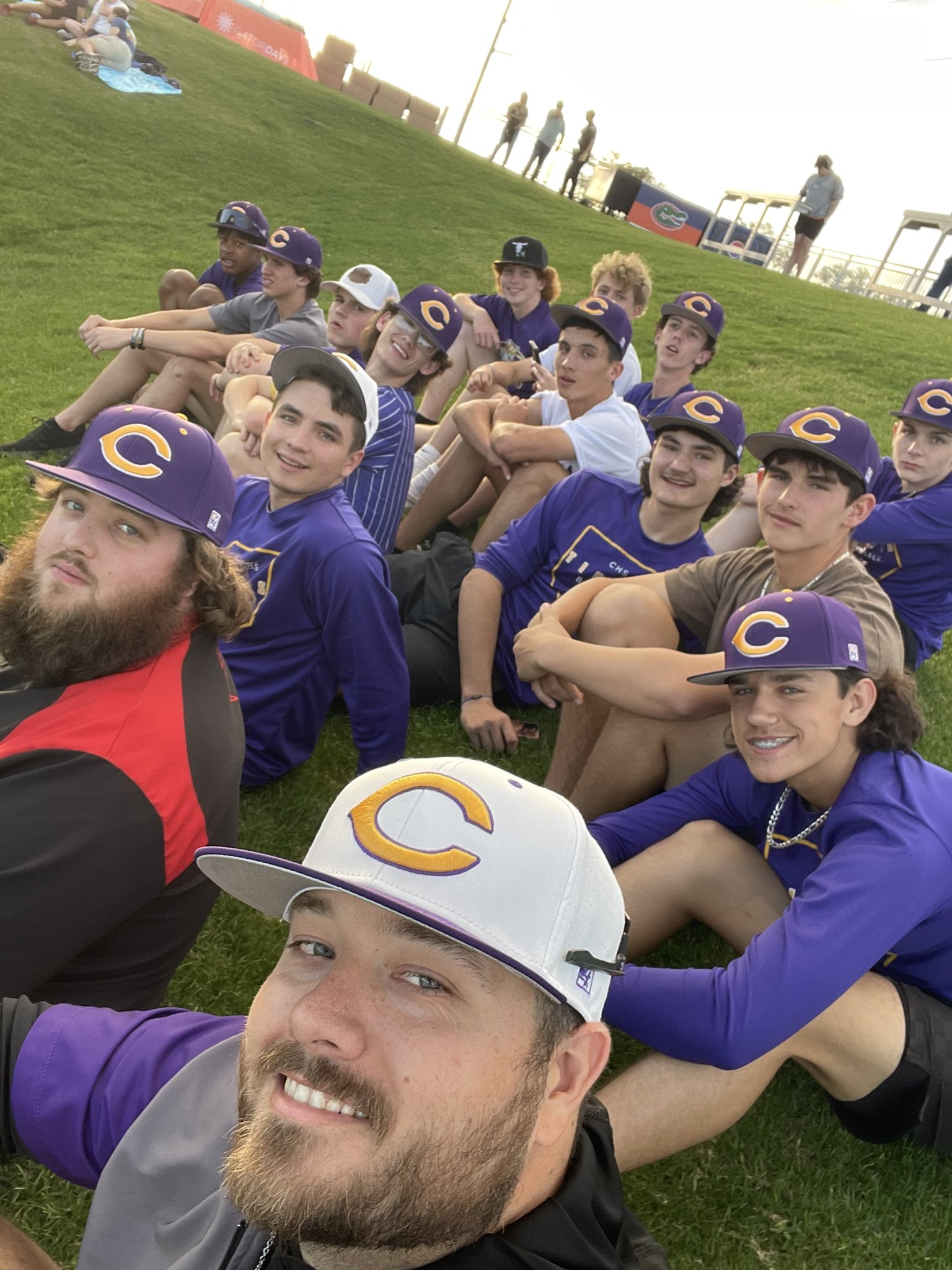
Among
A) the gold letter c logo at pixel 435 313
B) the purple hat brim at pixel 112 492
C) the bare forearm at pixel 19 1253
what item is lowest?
the bare forearm at pixel 19 1253

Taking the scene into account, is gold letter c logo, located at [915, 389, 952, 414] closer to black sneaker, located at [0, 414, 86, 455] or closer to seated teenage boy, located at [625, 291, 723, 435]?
seated teenage boy, located at [625, 291, 723, 435]

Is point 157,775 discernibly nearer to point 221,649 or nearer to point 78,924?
point 78,924

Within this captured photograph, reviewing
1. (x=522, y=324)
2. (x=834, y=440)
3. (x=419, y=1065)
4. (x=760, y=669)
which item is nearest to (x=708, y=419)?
(x=834, y=440)

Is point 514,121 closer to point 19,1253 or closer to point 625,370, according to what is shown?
point 625,370

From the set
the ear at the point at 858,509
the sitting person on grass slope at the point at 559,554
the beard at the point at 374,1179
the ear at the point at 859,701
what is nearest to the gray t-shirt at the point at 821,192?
the sitting person on grass slope at the point at 559,554

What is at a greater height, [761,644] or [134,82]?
[134,82]

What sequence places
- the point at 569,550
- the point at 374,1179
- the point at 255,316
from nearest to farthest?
the point at 374,1179
the point at 569,550
the point at 255,316

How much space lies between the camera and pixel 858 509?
3633 mm

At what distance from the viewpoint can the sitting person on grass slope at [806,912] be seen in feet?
7.54

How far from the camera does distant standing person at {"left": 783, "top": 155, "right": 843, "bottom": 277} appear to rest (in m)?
17.0

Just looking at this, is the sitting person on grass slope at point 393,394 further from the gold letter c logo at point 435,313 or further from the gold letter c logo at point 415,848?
the gold letter c logo at point 415,848

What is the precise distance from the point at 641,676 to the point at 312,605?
1233 mm

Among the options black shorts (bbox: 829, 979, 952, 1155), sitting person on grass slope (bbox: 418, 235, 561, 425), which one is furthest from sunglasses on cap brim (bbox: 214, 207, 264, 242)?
black shorts (bbox: 829, 979, 952, 1155)

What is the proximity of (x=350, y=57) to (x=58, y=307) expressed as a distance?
80.2 ft
